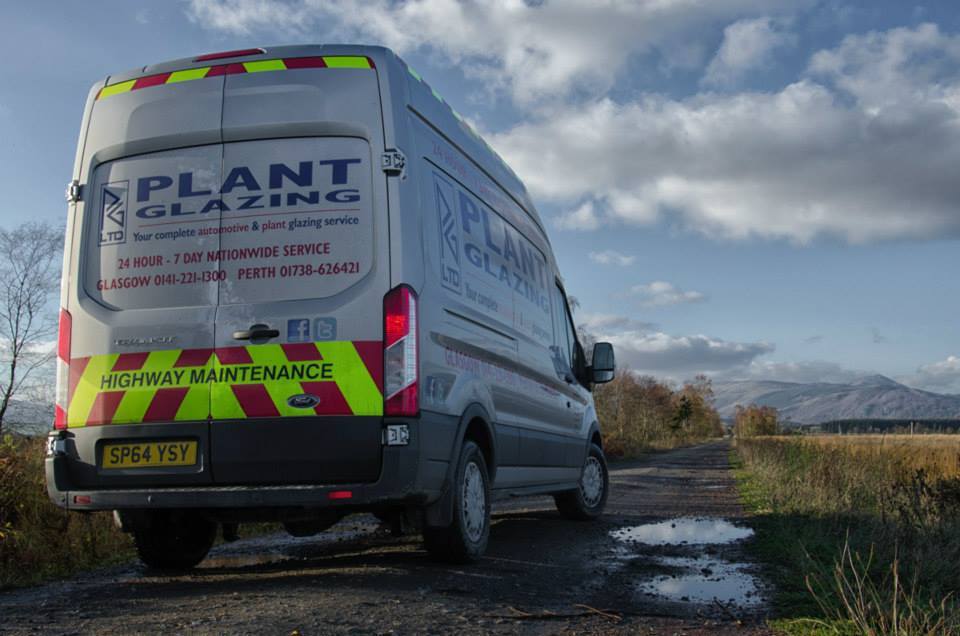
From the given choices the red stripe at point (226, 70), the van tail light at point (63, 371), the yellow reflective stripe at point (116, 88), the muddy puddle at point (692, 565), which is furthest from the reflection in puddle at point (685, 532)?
the yellow reflective stripe at point (116, 88)

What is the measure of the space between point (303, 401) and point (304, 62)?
1987mm

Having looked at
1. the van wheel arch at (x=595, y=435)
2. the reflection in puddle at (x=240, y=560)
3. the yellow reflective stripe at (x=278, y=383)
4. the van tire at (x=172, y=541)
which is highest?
the yellow reflective stripe at (x=278, y=383)

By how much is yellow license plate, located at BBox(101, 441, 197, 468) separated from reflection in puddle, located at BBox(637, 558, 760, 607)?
2.67 m

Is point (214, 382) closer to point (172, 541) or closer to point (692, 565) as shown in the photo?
point (172, 541)

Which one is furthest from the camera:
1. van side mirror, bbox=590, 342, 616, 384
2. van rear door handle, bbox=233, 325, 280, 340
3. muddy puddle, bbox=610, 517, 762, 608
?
van side mirror, bbox=590, 342, 616, 384

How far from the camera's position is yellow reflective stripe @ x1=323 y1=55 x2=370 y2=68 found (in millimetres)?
4996

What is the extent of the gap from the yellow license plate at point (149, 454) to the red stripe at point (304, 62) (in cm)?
224

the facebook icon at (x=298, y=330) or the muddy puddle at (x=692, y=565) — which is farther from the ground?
the facebook icon at (x=298, y=330)

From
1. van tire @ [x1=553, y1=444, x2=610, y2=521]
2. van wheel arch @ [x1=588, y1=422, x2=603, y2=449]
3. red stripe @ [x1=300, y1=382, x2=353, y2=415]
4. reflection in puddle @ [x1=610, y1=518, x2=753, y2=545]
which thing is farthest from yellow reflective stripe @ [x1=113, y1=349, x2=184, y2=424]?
van wheel arch @ [x1=588, y1=422, x2=603, y2=449]

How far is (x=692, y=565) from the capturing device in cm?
590

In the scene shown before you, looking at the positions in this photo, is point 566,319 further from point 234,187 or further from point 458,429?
point 234,187

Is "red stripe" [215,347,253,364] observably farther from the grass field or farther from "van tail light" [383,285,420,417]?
the grass field

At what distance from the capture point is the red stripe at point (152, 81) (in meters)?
5.23

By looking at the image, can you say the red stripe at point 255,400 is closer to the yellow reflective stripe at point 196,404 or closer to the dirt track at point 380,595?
the yellow reflective stripe at point 196,404
